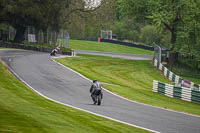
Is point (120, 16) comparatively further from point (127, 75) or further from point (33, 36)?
point (127, 75)

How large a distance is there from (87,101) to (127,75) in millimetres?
18711

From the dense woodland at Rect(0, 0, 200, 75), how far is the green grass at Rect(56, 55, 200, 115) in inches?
192

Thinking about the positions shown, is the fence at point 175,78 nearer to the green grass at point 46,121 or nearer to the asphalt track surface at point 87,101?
the asphalt track surface at point 87,101

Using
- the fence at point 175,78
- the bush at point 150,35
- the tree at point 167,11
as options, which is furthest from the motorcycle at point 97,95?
the bush at point 150,35

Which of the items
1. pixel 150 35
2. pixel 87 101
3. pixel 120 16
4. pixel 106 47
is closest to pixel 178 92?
pixel 87 101

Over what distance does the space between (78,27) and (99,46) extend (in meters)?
6.45

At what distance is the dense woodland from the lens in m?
47.3

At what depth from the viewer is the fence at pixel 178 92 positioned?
28.9m

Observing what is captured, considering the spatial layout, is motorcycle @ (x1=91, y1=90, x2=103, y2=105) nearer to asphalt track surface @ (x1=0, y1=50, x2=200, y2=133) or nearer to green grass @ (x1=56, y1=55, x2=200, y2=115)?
asphalt track surface @ (x1=0, y1=50, x2=200, y2=133)

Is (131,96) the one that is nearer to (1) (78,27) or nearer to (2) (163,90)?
(2) (163,90)

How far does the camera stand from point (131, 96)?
89.6ft

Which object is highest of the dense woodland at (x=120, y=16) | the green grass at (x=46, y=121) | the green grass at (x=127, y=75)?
the dense woodland at (x=120, y=16)

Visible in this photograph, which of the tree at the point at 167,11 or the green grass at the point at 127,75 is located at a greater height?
the tree at the point at 167,11

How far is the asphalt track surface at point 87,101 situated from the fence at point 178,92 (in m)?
5.28
